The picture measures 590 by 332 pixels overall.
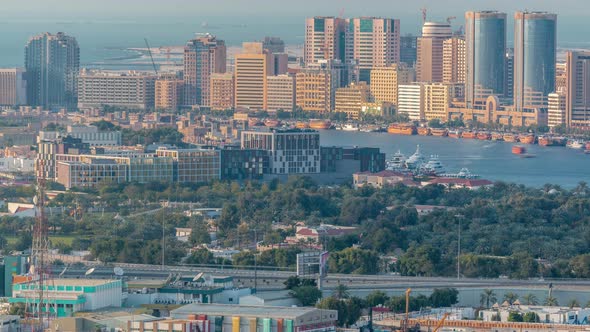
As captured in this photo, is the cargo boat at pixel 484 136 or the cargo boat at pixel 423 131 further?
the cargo boat at pixel 423 131

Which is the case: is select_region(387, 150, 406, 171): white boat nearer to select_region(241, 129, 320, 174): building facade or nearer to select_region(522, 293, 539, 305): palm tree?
select_region(241, 129, 320, 174): building facade

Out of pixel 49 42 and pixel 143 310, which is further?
pixel 49 42

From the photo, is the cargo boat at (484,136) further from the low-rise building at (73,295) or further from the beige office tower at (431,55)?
the low-rise building at (73,295)

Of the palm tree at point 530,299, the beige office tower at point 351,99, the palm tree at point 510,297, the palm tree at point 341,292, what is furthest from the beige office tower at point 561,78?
the palm tree at point 341,292

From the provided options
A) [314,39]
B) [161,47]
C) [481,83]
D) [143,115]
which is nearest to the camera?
[143,115]

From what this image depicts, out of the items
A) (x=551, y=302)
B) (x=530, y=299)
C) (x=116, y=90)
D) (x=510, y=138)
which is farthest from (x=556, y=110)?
(x=551, y=302)

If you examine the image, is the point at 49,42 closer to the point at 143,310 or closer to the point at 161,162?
the point at 161,162

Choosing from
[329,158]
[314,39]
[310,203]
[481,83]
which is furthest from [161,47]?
[310,203]
